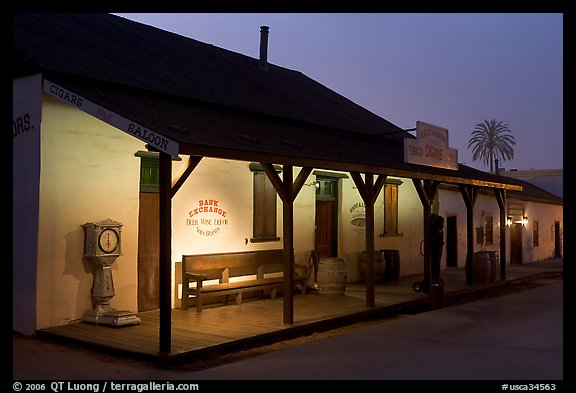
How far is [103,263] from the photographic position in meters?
8.82

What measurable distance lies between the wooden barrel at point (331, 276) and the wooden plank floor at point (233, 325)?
16 cm

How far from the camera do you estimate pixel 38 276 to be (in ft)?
27.4

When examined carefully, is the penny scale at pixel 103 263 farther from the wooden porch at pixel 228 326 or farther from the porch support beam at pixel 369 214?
the porch support beam at pixel 369 214

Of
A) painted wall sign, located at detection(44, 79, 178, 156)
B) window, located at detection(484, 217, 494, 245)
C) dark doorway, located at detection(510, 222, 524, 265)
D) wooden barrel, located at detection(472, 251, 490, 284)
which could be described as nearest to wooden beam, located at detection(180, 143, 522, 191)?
Result: painted wall sign, located at detection(44, 79, 178, 156)

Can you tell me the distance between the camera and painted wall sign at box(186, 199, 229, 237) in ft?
34.5

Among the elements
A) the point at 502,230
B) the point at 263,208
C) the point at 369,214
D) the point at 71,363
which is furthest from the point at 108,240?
the point at 502,230

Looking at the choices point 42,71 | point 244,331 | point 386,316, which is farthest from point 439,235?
point 42,71

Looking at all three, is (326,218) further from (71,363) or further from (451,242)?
(71,363)

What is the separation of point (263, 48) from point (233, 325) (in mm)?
9853

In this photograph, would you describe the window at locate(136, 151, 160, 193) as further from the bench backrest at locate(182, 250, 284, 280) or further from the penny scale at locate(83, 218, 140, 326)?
the bench backrest at locate(182, 250, 284, 280)
